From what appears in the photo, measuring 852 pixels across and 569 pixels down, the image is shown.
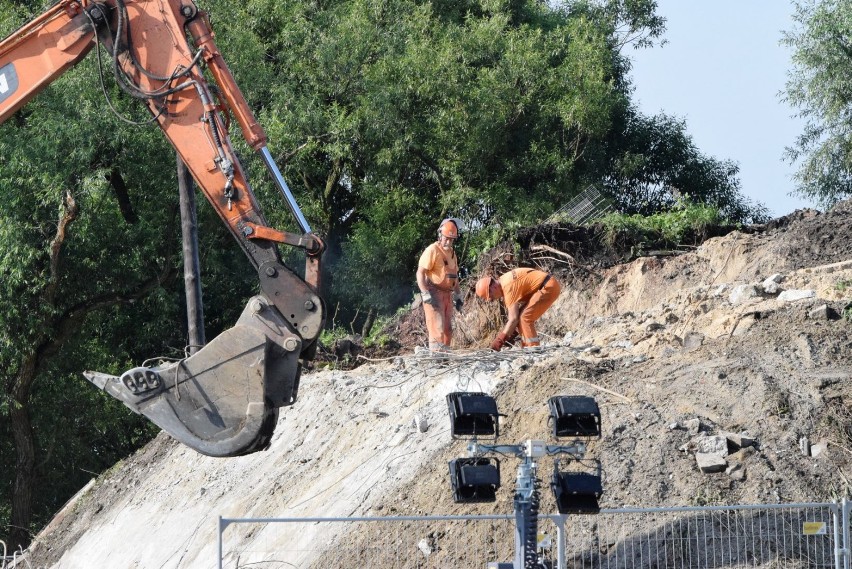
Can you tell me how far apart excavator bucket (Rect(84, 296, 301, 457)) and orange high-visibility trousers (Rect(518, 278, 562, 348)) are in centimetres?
664

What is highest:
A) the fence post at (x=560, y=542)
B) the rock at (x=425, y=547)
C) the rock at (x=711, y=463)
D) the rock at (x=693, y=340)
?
the rock at (x=693, y=340)

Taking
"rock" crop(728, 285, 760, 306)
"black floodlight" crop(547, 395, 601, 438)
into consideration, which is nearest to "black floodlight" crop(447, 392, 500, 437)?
"black floodlight" crop(547, 395, 601, 438)

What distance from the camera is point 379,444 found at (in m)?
12.8

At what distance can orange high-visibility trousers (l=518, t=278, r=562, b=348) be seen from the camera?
590 inches

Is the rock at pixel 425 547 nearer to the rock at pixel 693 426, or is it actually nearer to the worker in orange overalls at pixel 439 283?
the rock at pixel 693 426

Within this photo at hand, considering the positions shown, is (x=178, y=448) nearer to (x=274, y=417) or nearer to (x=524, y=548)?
(x=274, y=417)

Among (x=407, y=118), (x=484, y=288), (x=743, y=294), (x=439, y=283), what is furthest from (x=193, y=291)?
(x=407, y=118)

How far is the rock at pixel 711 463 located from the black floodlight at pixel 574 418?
120 inches

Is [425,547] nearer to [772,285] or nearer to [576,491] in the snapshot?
[576,491]

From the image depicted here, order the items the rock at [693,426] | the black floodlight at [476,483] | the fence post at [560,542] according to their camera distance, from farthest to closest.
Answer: the rock at [693,426] → the fence post at [560,542] → the black floodlight at [476,483]

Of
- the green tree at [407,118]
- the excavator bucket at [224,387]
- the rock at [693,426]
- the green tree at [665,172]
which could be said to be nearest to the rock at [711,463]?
the rock at [693,426]

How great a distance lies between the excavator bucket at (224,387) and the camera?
8570 mm

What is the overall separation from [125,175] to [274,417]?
12.8 m

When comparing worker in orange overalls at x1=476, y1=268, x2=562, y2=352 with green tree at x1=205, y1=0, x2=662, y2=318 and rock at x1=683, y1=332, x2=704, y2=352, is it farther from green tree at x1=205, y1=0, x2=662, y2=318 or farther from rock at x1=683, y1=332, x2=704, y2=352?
green tree at x1=205, y1=0, x2=662, y2=318
